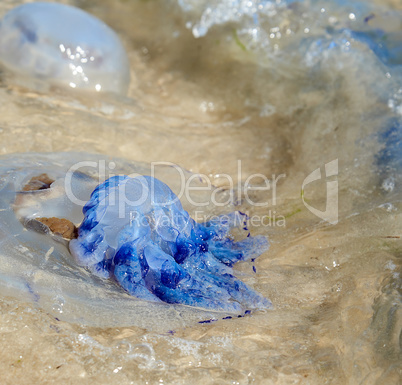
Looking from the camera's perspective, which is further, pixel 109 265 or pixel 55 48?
pixel 55 48

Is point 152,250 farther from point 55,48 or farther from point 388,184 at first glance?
point 55,48

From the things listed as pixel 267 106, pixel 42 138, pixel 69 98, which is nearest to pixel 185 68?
pixel 267 106

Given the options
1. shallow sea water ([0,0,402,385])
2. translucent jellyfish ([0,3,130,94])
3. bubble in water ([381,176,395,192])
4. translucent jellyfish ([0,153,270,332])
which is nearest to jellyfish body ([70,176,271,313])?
translucent jellyfish ([0,153,270,332])

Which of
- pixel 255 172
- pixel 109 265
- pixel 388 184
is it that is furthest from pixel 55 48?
pixel 388 184

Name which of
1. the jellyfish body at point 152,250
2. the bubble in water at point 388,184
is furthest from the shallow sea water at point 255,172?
the jellyfish body at point 152,250

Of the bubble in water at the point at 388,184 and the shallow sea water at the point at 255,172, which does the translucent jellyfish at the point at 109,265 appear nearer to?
the shallow sea water at the point at 255,172

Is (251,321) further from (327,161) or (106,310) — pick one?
(327,161)

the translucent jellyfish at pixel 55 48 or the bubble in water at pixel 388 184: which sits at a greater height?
the bubble in water at pixel 388 184
